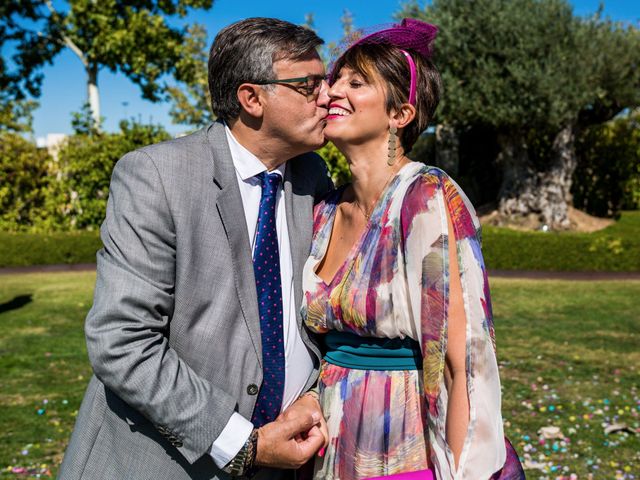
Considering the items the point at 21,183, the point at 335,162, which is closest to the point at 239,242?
the point at 335,162

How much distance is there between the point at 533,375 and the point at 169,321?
5.86m

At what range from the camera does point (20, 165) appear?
1830 centimetres

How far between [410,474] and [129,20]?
23077 mm

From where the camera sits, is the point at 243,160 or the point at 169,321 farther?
the point at 243,160

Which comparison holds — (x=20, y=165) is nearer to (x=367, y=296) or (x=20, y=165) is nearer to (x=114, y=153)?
(x=114, y=153)

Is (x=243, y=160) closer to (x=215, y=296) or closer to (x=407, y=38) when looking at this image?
(x=215, y=296)

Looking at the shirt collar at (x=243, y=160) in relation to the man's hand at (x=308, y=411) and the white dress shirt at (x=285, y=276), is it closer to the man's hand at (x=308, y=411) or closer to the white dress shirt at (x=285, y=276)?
the white dress shirt at (x=285, y=276)

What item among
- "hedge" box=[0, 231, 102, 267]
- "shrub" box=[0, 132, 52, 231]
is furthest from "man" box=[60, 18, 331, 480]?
"shrub" box=[0, 132, 52, 231]

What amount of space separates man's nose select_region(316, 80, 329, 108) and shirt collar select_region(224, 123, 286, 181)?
12.9 inches

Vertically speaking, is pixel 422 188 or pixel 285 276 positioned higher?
pixel 422 188

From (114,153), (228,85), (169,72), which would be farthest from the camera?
(169,72)

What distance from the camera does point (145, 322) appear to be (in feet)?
7.00

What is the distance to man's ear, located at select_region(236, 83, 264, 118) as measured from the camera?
8.43ft

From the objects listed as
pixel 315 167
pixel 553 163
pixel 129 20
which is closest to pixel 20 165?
pixel 129 20
